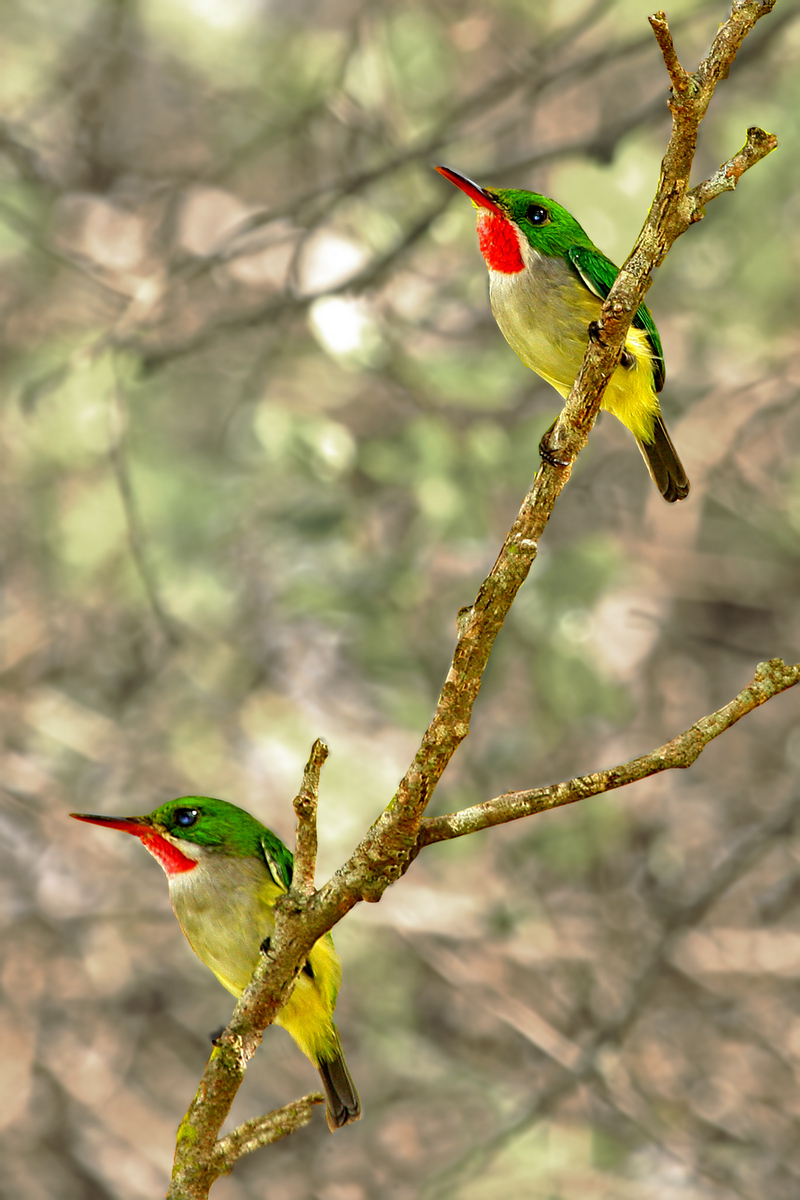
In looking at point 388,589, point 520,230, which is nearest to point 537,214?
point 520,230

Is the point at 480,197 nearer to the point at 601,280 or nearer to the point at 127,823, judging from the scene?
the point at 601,280

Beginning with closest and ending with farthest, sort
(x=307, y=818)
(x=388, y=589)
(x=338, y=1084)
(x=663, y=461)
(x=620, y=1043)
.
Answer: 1. (x=307, y=818)
2. (x=338, y=1084)
3. (x=663, y=461)
4. (x=620, y=1043)
5. (x=388, y=589)

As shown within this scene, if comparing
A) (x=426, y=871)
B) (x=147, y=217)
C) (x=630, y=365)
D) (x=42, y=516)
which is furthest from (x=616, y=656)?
(x=630, y=365)

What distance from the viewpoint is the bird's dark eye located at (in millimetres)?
2740

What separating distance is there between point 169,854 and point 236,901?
17cm

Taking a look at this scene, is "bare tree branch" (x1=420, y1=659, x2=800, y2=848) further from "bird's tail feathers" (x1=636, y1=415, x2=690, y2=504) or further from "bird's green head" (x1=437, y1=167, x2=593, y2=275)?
"bird's green head" (x1=437, y1=167, x2=593, y2=275)

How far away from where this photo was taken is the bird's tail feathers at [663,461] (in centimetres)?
277

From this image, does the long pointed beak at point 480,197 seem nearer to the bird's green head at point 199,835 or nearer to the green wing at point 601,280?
the green wing at point 601,280

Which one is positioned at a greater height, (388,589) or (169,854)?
(388,589)

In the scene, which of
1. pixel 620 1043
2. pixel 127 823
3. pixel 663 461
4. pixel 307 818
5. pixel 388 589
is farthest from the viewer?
pixel 388 589

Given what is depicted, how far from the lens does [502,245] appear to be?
2713mm

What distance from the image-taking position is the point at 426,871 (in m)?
6.06

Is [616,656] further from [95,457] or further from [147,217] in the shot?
[147,217]

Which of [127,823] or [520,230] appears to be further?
[520,230]
